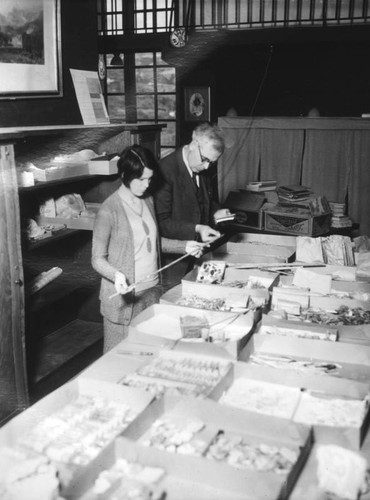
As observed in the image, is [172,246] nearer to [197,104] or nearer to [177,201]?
[177,201]

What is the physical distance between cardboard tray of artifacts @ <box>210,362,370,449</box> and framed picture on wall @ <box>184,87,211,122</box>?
4.82 m

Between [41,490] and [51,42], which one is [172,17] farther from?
[41,490]

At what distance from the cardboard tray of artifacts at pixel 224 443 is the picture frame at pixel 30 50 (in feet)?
8.25

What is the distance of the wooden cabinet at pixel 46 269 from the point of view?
3074mm

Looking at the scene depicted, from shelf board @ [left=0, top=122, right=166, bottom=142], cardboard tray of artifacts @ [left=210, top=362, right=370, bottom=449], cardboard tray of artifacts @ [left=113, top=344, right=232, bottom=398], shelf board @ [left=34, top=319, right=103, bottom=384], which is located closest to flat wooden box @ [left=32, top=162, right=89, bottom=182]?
shelf board @ [left=0, top=122, right=166, bottom=142]

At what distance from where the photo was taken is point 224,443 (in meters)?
1.68

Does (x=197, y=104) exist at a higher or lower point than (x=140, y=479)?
higher

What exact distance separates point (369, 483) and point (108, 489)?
0.70 metres

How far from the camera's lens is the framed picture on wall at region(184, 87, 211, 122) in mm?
6430

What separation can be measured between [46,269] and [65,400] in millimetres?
2351

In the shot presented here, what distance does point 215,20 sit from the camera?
6215mm

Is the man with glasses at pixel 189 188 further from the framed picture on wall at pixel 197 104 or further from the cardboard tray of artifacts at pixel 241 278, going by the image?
→ the framed picture on wall at pixel 197 104

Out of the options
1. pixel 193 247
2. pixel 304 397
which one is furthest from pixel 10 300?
pixel 304 397

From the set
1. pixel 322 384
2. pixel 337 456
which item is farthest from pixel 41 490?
pixel 322 384
